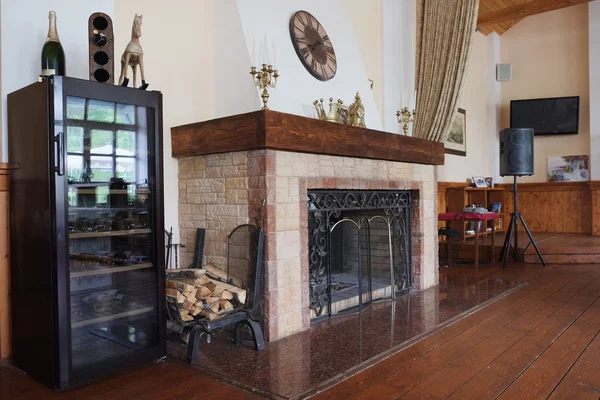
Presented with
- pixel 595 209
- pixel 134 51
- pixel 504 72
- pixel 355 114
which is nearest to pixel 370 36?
pixel 355 114

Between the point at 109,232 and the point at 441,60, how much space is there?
164 inches

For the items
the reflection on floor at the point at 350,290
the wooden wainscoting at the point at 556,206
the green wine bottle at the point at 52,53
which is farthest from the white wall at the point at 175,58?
the wooden wainscoting at the point at 556,206

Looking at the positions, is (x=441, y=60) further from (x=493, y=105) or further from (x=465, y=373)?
(x=493, y=105)

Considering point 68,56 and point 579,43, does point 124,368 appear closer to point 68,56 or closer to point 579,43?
point 68,56

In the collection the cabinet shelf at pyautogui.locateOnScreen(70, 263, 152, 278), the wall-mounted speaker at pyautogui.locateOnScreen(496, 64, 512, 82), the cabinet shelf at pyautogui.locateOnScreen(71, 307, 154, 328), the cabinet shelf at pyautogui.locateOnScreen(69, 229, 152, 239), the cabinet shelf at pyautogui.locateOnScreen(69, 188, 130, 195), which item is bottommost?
the cabinet shelf at pyautogui.locateOnScreen(71, 307, 154, 328)

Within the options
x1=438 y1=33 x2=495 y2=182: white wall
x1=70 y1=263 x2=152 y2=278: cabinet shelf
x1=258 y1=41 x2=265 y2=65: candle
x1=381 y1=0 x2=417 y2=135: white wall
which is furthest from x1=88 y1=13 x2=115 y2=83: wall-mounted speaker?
x1=438 y1=33 x2=495 y2=182: white wall

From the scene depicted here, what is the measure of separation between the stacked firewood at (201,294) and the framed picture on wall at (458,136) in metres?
5.48

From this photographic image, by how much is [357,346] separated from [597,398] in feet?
3.96

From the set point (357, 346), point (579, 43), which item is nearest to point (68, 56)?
point (357, 346)

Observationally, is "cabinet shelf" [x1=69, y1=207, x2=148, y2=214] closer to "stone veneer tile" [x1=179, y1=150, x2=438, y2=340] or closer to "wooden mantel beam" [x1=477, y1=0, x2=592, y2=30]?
"stone veneer tile" [x1=179, y1=150, x2=438, y2=340]

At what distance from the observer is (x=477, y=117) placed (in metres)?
8.62

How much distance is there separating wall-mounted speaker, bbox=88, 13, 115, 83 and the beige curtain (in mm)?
3518

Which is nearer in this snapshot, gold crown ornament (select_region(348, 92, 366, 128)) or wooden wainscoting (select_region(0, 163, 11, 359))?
wooden wainscoting (select_region(0, 163, 11, 359))

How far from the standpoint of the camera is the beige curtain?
5.20m
